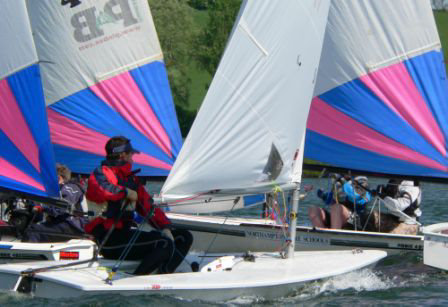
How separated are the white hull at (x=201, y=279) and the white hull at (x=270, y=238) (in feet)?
5.40

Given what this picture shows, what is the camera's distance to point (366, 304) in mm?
7980

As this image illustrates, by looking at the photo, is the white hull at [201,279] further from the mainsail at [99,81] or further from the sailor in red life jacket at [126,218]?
the mainsail at [99,81]

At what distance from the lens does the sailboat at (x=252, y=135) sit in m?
7.95

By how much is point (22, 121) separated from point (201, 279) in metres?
2.36

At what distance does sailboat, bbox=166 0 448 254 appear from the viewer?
35.4 feet

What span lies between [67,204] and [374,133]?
375cm

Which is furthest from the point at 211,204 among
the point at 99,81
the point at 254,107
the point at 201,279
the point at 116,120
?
the point at 99,81

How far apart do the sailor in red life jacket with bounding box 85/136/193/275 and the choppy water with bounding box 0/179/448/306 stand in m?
0.63

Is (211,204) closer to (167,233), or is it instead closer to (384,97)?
(167,233)

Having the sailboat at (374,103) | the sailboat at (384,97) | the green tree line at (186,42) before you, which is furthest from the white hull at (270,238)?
the green tree line at (186,42)

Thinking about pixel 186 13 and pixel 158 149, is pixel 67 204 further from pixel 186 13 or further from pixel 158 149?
pixel 186 13

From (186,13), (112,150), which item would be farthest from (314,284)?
(186,13)

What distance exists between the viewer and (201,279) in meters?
7.84

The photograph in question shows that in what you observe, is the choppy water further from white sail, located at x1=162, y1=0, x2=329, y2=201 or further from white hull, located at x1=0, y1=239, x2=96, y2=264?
white sail, located at x1=162, y1=0, x2=329, y2=201
